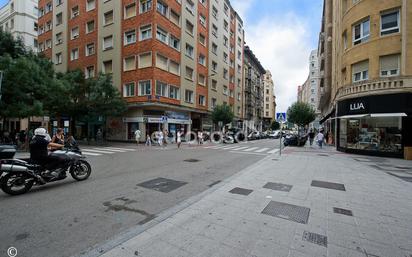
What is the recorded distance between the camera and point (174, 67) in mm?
26484

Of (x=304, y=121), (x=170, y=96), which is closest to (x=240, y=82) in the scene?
(x=304, y=121)

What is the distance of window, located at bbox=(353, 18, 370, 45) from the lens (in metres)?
15.4

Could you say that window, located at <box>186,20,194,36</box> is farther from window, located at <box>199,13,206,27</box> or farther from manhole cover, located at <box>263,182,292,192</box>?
manhole cover, located at <box>263,182,292,192</box>

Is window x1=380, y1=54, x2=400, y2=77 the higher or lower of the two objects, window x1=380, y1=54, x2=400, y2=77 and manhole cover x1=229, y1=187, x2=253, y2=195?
the higher

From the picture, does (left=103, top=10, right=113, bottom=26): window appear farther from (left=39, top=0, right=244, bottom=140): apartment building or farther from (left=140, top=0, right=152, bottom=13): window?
(left=140, top=0, right=152, bottom=13): window

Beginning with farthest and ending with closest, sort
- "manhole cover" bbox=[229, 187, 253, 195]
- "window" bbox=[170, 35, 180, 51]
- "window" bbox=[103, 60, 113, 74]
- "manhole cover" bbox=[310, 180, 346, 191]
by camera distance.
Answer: "window" bbox=[103, 60, 113, 74] → "window" bbox=[170, 35, 180, 51] → "manhole cover" bbox=[310, 180, 346, 191] → "manhole cover" bbox=[229, 187, 253, 195]

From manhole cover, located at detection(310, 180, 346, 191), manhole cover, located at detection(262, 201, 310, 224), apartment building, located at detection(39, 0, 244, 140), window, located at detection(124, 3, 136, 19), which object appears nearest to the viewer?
manhole cover, located at detection(262, 201, 310, 224)

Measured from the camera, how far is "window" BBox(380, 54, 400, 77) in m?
14.2

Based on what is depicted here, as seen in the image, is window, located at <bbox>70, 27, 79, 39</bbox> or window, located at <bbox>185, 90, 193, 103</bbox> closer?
window, located at <bbox>185, 90, 193, 103</bbox>

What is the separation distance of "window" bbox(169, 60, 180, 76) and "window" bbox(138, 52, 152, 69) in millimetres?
2966

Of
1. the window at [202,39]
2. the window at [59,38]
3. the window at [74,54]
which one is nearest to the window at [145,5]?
the window at [202,39]

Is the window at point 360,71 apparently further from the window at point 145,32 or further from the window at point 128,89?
the window at point 128,89

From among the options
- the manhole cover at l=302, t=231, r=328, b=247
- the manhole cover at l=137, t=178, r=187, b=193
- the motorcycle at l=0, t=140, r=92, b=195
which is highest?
the motorcycle at l=0, t=140, r=92, b=195

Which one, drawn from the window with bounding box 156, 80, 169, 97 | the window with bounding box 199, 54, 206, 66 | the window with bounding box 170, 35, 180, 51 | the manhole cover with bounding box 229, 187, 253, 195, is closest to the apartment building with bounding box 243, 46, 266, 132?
the window with bounding box 199, 54, 206, 66
